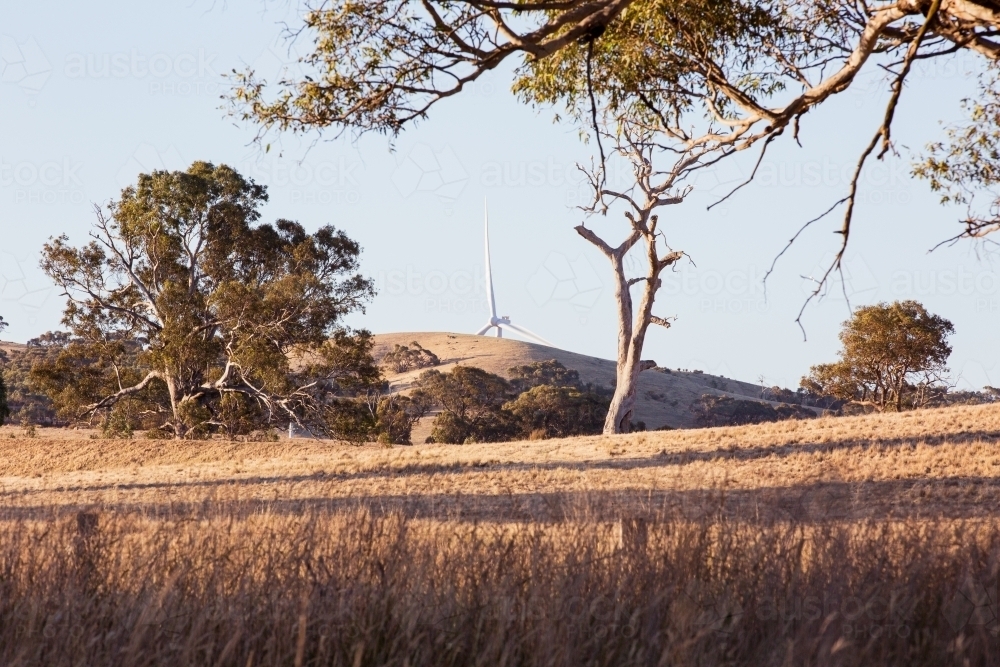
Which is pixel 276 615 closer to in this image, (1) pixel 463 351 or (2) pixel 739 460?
(2) pixel 739 460

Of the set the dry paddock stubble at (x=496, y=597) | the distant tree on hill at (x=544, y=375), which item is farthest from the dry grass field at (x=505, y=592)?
the distant tree on hill at (x=544, y=375)

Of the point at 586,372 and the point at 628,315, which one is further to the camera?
the point at 586,372

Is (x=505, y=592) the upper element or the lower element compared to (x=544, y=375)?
lower

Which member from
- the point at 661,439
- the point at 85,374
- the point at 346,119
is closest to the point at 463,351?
the point at 85,374

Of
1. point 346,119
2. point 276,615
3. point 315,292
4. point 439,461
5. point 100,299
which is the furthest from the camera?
point 100,299

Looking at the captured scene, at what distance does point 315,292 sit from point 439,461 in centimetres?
1207

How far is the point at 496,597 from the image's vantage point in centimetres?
436

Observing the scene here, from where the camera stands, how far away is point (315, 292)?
32.6 metres

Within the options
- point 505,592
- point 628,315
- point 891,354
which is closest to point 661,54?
point 505,592

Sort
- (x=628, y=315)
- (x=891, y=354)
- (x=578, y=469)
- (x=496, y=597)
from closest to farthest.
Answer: (x=496, y=597), (x=578, y=469), (x=628, y=315), (x=891, y=354)

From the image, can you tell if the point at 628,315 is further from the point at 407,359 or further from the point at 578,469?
the point at 407,359

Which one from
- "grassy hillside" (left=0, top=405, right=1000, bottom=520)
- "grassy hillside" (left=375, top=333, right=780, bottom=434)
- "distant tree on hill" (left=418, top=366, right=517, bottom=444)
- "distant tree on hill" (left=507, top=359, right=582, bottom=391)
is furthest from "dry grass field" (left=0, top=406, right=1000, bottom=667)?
"distant tree on hill" (left=507, top=359, right=582, bottom=391)

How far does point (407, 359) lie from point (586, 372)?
13.4 meters

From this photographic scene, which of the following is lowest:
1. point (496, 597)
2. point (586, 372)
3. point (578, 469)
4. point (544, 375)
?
point (496, 597)
